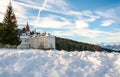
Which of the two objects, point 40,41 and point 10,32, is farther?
point 40,41

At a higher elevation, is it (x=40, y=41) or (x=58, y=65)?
(x=58, y=65)

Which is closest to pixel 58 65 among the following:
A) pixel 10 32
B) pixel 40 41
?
pixel 10 32

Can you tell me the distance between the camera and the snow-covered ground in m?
10.6

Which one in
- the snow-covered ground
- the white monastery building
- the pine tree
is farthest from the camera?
the white monastery building

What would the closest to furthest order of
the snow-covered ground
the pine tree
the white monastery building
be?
the snow-covered ground
the pine tree
the white monastery building

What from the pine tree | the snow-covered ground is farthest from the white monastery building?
the snow-covered ground

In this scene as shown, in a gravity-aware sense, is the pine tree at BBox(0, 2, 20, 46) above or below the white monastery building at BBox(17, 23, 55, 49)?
above

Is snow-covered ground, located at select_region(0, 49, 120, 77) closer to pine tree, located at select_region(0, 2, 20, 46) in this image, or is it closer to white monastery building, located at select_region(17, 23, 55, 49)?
pine tree, located at select_region(0, 2, 20, 46)

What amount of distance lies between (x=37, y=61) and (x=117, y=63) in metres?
4.27

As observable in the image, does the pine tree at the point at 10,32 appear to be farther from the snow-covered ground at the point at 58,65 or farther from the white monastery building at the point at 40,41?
the snow-covered ground at the point at 58,65

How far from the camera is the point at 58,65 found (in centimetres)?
1169

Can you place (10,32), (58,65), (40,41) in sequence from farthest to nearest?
(40,41), (10,32), (58,65)

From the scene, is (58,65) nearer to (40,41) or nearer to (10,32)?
(10,32)

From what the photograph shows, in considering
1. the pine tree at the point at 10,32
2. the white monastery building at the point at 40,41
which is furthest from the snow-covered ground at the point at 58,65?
the white monastery building at the point at 40,41
